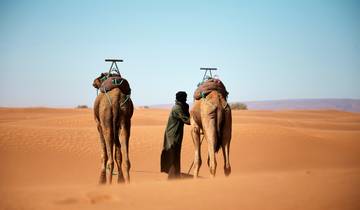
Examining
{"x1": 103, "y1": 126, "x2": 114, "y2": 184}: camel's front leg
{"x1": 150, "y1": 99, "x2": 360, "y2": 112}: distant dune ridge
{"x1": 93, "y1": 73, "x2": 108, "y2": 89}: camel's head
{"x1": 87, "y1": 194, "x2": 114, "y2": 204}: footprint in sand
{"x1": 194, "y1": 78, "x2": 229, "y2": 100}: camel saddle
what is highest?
{"x1": 93, "y1": 73, "x2": 108, "y2": 89}: camel's head

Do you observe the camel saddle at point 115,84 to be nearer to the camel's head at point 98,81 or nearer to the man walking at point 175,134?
the camel's head at point 98,81

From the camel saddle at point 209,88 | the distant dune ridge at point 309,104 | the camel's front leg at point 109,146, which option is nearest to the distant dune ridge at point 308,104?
the distant dune ridge at point 309,104

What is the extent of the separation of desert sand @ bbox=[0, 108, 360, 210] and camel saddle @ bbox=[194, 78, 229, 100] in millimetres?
2076

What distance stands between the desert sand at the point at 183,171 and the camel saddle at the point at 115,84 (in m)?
2.54

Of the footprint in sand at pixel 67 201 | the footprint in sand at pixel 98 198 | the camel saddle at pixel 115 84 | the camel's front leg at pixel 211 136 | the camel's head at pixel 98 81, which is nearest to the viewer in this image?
the footprint in sand at pixel 67 201

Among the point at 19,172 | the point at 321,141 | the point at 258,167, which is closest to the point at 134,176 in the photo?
the point at 19,172

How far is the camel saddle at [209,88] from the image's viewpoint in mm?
10250

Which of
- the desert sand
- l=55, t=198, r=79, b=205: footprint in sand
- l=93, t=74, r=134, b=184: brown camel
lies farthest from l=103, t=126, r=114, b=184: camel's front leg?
l=55, t=198, r=79, b=205: footprint in sand

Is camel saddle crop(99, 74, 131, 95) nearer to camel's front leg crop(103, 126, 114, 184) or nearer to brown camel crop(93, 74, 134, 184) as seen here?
brown camel crop(93, 74, 134, 184)

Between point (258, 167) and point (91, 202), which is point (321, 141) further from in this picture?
point (91, 202)

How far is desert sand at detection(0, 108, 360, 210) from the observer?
6.23 m

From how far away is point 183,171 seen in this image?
17.0m

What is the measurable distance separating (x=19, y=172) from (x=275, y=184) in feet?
35.5

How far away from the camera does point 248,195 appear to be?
6660 mm
